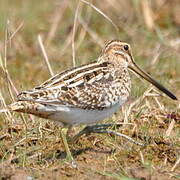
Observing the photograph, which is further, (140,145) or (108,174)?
(140,145)

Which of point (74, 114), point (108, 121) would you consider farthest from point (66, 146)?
point (108, 121)

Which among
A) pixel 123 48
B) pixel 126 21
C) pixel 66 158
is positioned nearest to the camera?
pixel 66 158

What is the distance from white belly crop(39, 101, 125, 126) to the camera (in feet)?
14.7

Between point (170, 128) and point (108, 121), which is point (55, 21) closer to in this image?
point (108, 121)

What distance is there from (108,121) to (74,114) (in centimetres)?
90

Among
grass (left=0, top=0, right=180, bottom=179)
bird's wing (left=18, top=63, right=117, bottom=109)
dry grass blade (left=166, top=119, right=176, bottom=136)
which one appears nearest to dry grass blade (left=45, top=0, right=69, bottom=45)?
grass (left=0, top=0, right=180, bottom=179)

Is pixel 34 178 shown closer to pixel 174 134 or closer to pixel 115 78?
pixel 115 78

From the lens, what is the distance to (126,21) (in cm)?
873

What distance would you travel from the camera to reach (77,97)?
455 centimetres

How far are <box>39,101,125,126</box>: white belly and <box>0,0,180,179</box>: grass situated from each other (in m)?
0.30

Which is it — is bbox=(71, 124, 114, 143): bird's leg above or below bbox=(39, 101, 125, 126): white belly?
below

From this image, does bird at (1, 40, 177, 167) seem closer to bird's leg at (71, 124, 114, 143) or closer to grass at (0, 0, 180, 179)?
bird's leg at (71, 124, 114, 143)

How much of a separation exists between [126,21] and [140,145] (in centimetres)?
411

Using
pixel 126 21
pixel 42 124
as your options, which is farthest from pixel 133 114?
pixel 126 21
